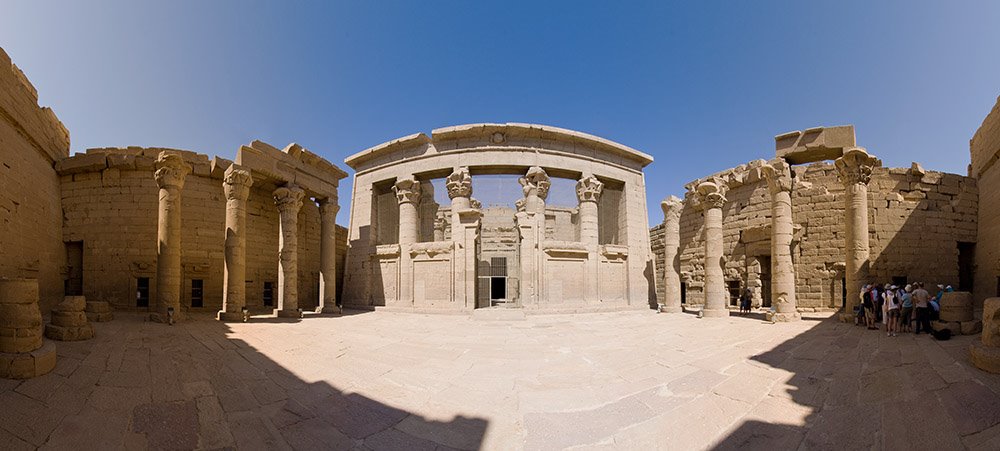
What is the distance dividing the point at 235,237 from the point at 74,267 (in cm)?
627

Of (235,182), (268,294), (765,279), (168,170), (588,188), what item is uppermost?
(588,188)

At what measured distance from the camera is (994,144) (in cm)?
1242

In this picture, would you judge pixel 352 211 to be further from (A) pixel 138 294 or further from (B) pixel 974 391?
(B) pixel 974 391

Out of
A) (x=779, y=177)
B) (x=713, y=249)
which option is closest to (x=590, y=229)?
(x=713, y=249)

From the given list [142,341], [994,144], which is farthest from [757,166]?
[142,341]

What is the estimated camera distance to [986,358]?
4152 mm

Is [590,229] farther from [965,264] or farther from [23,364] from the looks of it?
[23,364]

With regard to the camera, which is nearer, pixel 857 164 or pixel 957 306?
pixel 957 306

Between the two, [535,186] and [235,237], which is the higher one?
[535,186]

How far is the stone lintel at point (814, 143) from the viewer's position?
537 inches

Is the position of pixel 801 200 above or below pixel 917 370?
above

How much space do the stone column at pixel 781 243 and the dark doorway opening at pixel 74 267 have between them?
22477 mm

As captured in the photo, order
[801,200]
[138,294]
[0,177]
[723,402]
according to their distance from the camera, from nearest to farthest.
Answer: [723,402], [0,177], [138,294], [801,200]

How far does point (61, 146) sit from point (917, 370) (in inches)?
864
